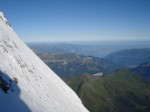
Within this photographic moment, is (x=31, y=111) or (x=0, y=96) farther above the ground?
(x=0, y=96)

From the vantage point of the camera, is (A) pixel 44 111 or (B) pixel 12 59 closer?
(A) pixel 44 111

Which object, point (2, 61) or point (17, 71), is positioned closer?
point (2, 61)

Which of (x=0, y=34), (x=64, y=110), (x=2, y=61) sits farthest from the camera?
(x=0, y=34)

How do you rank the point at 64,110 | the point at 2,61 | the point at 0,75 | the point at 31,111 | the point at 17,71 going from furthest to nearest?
the point at 64,110
the point at 17,71
the point at 2,61
the point at 0,75
the point at 31,111

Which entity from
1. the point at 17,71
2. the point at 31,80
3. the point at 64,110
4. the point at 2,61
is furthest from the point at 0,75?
the point at 64,110

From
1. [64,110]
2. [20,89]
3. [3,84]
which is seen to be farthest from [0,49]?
[64,110]

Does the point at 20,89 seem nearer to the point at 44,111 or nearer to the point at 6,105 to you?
the point at 44,111

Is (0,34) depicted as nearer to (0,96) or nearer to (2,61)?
(2,61)

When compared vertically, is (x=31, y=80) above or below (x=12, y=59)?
below

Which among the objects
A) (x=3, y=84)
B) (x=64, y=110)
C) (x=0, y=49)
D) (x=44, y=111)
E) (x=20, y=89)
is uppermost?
(x=0, y=49)
